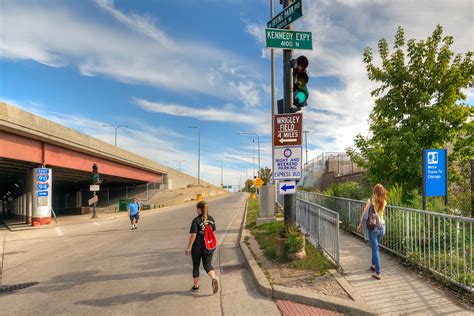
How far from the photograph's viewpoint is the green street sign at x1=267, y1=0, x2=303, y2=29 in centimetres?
708

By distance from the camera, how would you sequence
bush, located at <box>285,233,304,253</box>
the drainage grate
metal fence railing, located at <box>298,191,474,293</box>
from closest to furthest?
1. metal fence railing, located at <box>298,191,474,293</box>
2. the drainage grate
3. bush, located at <box>285,233,304,253</box>

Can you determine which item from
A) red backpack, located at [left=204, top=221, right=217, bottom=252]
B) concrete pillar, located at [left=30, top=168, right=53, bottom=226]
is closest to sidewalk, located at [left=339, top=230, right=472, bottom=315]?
red backpack, located at [left=204, top=221, right=217, bottom=252]

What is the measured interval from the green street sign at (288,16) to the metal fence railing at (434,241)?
4571 millimetres

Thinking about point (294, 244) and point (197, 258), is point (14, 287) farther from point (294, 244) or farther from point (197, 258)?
point (294, 244)

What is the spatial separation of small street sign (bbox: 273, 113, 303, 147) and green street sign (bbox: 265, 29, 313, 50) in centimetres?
150

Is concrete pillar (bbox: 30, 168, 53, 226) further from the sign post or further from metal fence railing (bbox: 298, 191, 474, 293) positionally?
the sign post

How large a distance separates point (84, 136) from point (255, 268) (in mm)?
24572

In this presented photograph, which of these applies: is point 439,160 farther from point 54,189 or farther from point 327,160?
point 54,189

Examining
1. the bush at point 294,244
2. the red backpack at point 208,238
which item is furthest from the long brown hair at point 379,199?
the red backpack at point 208,238

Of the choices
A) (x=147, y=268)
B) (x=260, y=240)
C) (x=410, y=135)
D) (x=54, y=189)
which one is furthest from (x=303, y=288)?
(x=54, y=189)

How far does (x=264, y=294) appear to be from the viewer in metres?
5.71

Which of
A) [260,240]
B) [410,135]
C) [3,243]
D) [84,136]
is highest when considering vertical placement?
[84,136]

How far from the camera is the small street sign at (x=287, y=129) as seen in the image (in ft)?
24.5

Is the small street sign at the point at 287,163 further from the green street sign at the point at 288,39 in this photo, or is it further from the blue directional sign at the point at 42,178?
the blue directional sign at the point at 42,178
